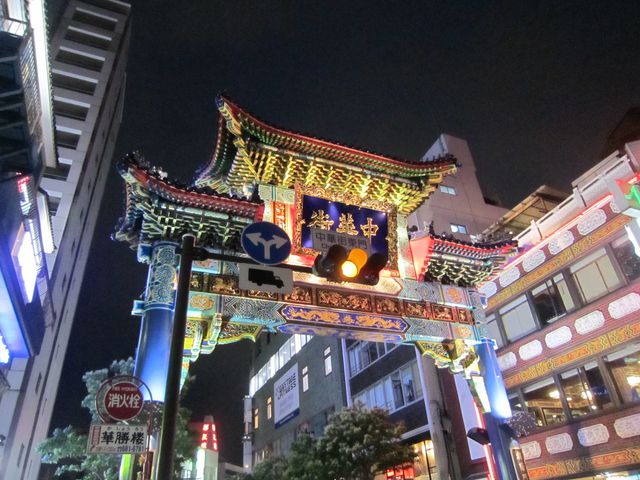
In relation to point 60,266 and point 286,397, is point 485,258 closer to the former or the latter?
point 60,266

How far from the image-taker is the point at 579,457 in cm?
1573

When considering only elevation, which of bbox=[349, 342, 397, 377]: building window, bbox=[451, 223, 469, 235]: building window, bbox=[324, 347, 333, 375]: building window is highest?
bbox=[451, 223, 469, 235]: building window

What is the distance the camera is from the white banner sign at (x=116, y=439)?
6000 millimetres

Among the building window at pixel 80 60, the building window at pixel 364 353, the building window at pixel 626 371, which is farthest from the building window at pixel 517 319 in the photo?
the building window at pixel 80 60

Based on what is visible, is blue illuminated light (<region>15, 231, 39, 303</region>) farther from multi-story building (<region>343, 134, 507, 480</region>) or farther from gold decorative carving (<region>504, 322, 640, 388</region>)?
gold decorative carving (<region>504, 322, 640, 388</region>)

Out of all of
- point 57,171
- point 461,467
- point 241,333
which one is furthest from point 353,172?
point 57,171

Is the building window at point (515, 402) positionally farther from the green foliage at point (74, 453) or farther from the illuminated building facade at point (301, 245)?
the green foliage at point (74, 453)

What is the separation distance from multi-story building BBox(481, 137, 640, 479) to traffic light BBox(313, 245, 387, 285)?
12.1 m

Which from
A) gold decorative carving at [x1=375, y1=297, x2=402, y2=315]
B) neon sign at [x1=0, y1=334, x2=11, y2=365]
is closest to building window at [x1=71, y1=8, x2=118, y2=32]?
neon sign at [x1=0, y1=334, x2=11, y2=365]

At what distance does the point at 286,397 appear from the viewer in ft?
145

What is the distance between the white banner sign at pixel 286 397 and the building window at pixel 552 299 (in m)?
27.6

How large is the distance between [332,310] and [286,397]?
112ft

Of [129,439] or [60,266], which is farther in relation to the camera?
[60,266]

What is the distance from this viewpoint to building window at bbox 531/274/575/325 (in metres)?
17.7
